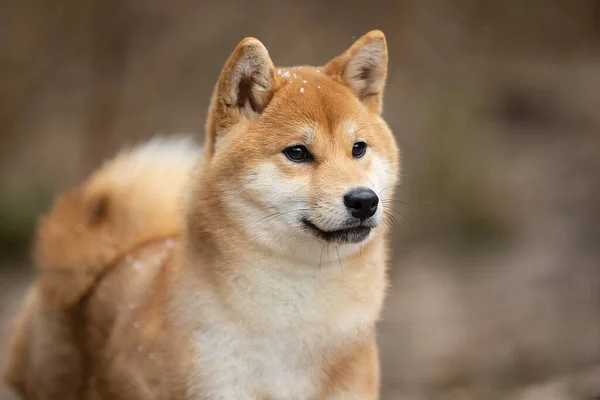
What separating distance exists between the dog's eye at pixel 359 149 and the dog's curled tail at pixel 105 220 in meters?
0.89

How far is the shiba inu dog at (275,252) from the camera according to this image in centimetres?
280

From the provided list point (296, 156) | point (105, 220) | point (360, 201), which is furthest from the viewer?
point (105, 220)

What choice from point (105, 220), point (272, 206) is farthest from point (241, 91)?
point (105, 220)

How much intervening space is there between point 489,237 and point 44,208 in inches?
142

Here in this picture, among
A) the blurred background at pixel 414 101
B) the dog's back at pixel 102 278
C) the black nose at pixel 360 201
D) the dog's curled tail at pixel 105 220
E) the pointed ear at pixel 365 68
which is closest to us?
the black nose at pixel 360 201

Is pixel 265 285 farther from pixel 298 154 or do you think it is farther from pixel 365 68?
pixel 365 68

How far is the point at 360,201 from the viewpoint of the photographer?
2705mm

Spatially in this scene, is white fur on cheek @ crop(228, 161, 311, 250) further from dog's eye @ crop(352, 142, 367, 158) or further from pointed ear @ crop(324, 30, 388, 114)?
pointed ear @ crop(324, 30, 388, 114)

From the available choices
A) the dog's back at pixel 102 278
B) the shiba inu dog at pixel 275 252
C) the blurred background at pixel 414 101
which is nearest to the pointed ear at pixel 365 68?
the shiba inu dog at pixel 275 252

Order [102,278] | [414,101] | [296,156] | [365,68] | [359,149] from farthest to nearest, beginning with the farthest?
[414,101]
[102,278]
[365,68]
[359,149]
[296,156]

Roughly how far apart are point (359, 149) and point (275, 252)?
17.9 inches

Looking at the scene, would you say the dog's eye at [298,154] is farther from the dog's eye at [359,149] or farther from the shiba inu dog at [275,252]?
the dog's eye at [359,149]

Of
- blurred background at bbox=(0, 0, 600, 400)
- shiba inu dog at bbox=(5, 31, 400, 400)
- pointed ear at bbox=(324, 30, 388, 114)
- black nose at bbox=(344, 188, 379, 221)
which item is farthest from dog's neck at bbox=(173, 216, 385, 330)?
blurred background at bbox=(0, 0, 600, 400)

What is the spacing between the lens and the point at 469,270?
22.2 ft
